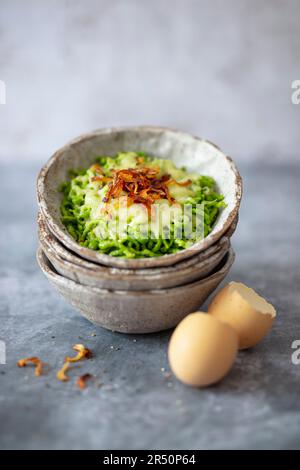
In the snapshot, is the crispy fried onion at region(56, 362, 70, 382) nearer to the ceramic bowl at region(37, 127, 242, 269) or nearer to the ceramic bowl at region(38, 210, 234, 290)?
the ceramic bowl at region(38, 210, 234, 290)

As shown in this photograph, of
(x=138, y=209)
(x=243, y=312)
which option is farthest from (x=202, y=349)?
(x=138, y=209)

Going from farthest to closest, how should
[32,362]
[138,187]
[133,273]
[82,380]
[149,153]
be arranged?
1. [149,153]
2. [138,187]
3. [32,362]
4. [82,380]
5. [133,273]

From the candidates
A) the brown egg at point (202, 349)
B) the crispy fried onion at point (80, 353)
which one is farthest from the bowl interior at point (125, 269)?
the crispy fried onion at point (80, 353)

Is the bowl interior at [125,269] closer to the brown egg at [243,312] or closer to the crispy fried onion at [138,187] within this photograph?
the brown egg at [243,312]

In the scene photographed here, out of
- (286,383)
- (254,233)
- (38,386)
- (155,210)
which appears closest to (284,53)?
(254,233)

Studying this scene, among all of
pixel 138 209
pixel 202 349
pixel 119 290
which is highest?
pixel 138 209

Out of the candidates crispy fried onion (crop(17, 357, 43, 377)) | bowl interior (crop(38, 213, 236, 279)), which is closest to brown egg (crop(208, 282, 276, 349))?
bowl interior (crop(38, 213, 236, 279))

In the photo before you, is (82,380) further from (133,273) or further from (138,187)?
(138,187)
